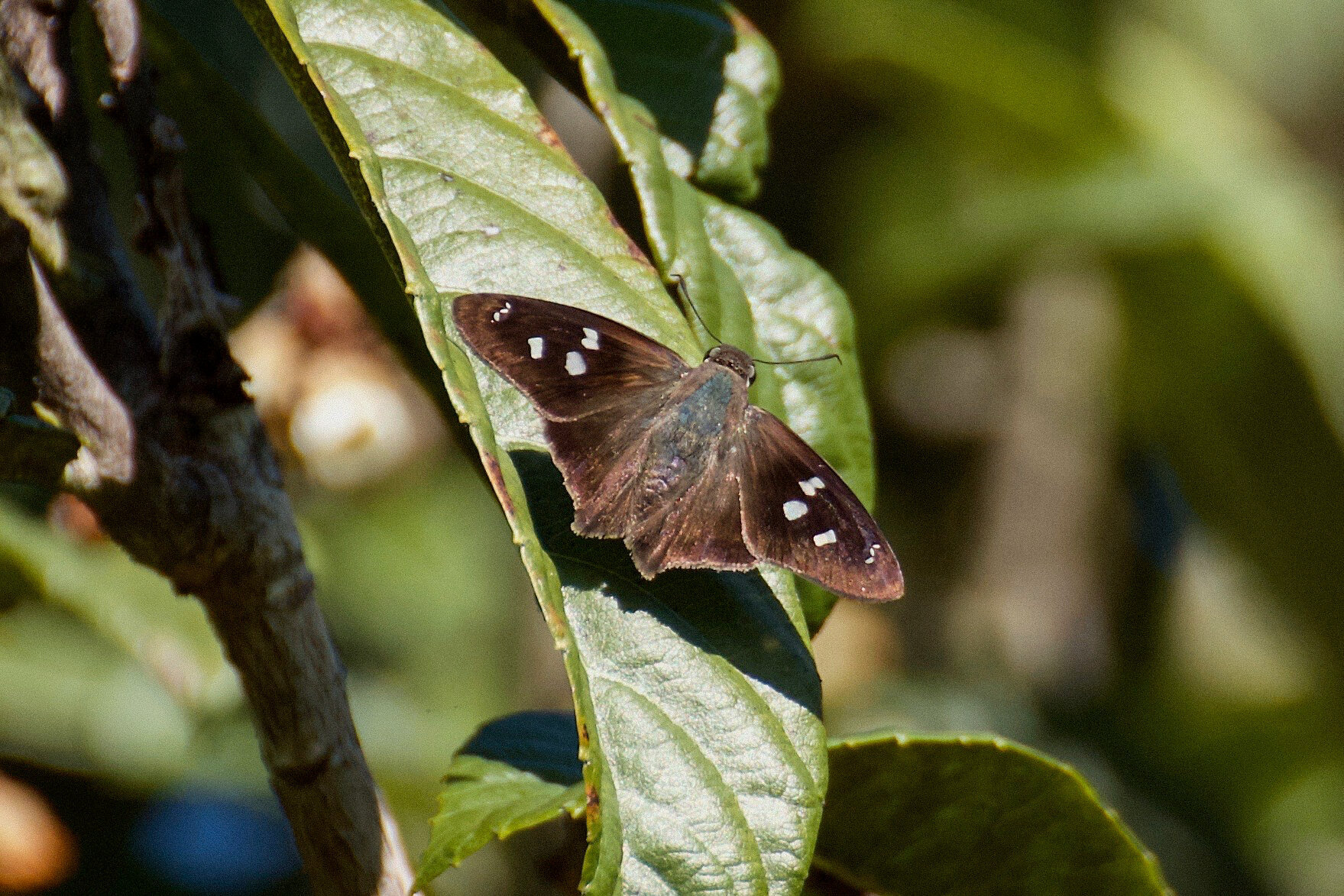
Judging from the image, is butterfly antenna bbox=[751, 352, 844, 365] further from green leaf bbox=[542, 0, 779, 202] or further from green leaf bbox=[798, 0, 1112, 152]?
green leaf bbox=[798, 0, 1112, 152]

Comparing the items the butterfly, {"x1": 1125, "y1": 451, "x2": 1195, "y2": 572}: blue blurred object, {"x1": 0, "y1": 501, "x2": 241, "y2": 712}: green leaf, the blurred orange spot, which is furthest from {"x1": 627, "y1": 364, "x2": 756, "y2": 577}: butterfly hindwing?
{"x1": 1125, "y1": 451, "x2": 1195, "y2": 572}: blue blurred object

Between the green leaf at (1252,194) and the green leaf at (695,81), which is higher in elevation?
the green leaf at (695,81)

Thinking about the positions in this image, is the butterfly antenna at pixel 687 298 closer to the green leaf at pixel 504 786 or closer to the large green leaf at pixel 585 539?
the large green leaf at pixel 585 539

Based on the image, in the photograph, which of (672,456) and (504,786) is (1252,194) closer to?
(672,456)

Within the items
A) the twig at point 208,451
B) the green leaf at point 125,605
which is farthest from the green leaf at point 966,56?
the twig at point 208,451

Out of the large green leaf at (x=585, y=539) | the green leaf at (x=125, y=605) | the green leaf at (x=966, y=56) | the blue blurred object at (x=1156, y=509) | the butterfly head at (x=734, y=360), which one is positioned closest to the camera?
the large green leaf at (x=585, y=539)
